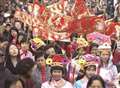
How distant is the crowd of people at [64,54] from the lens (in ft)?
28.3

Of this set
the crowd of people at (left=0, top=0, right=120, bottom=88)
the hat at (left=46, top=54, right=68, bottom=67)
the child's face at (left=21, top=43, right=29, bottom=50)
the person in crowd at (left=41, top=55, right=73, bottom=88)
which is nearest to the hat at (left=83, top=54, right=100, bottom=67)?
the crowd of people at (left=0, top=0, right=120, bottom=88)

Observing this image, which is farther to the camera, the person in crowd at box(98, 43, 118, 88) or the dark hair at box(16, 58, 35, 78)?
the person in crowd at box(98, 43, 118, 88)

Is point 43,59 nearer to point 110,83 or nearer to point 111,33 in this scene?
point 110,83

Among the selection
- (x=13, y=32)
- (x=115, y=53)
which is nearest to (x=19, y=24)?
(x=13, y=32)

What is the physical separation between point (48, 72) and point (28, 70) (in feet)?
5.52

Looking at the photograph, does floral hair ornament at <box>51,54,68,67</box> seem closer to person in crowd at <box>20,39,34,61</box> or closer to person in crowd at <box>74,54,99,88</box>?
person in crowd at <box>74,54,99,88</box>

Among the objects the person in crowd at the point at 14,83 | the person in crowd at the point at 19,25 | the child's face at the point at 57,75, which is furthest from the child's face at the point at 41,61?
the person in crowd at the point at 19,25

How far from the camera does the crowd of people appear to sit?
862 cm

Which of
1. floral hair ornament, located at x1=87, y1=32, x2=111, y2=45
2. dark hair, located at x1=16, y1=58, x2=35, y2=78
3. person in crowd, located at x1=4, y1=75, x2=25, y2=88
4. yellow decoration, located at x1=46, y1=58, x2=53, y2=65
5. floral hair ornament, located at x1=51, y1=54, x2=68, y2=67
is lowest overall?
floral hair ornament, located at x1=87, y1=32, x2=111, y2=45

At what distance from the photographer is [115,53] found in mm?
11688

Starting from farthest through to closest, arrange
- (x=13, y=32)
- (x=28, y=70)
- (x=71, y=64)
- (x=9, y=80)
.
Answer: (x=13, y=32)
(x=71, y=64)
(x=28, y=70)
(x=9, y=80)

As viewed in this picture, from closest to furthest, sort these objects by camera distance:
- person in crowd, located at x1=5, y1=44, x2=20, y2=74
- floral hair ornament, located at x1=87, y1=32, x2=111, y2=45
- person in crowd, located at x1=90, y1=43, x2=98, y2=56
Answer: person in crowd, located at x1=5, y1=44, x2=20, y2=74 → person in crowd, located at x1=90, y1=43, x2=98, y2=56 → floral hair ornament, located at x1=87, y1=32, x2=111, y2=45

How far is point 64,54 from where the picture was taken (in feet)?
40.0

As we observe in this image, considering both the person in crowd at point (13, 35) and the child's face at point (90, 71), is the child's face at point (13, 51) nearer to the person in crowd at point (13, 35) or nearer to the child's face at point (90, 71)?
the child's face at point (90, 71)
